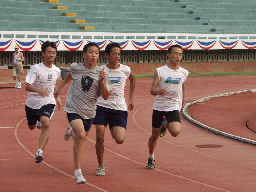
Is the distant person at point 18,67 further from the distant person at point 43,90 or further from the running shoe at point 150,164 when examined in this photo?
the running shoe at point 150,164

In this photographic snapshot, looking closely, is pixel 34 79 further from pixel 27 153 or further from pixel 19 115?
pixel 19 115

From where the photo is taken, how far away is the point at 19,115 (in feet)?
66.9

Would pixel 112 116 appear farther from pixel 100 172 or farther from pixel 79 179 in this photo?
pixel 79 179

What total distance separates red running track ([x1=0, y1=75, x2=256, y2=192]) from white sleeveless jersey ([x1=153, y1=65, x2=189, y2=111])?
3.54 feet

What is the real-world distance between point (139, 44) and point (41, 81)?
2932 cm

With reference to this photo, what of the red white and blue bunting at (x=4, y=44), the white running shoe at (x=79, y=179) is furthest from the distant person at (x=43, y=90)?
the red white and blue bunting at (x=4, y=44)

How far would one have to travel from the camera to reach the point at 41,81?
37.3ft

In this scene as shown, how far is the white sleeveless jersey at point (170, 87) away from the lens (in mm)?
10820

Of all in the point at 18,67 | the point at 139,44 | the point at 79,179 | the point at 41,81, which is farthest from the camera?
the point at 139,44

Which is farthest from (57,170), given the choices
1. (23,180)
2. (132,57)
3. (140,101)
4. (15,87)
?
(132,57)

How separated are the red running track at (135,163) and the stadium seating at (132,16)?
944 inches

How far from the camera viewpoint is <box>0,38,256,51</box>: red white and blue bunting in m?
34.9

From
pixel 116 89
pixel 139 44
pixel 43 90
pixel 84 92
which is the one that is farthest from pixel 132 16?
pixel 84 92

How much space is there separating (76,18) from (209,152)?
31.9 metres
